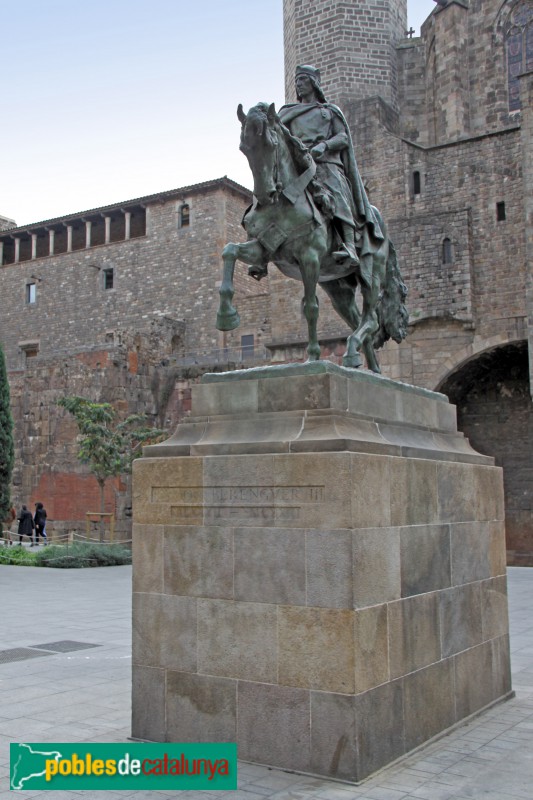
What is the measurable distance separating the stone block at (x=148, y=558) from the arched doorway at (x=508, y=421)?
740 inches

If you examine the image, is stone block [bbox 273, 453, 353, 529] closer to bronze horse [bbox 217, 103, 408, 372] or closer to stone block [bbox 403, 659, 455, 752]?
stone block [bbox 403, 659, 455, 752]

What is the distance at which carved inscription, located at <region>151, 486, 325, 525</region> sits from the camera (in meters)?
4.78

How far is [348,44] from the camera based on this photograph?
27.2 m

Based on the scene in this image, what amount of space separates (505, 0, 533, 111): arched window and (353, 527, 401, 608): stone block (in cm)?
2575

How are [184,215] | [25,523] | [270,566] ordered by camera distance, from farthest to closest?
[184,215] < [25,523] < [270,566]

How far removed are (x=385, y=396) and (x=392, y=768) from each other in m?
2.34

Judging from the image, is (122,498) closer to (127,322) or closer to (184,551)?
(127,322)

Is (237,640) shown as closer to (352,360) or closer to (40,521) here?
(352,360)

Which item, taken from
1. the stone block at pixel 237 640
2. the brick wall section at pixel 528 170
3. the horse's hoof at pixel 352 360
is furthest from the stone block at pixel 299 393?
the brick wall section at pixel 528 170

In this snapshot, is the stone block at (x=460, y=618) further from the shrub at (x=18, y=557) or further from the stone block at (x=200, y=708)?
the shrub at (x=18, y=557)

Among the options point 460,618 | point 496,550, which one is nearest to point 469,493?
point 496,550

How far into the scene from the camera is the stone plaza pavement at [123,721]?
4.33m

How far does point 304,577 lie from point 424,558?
100cm

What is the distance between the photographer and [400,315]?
7555 mm
